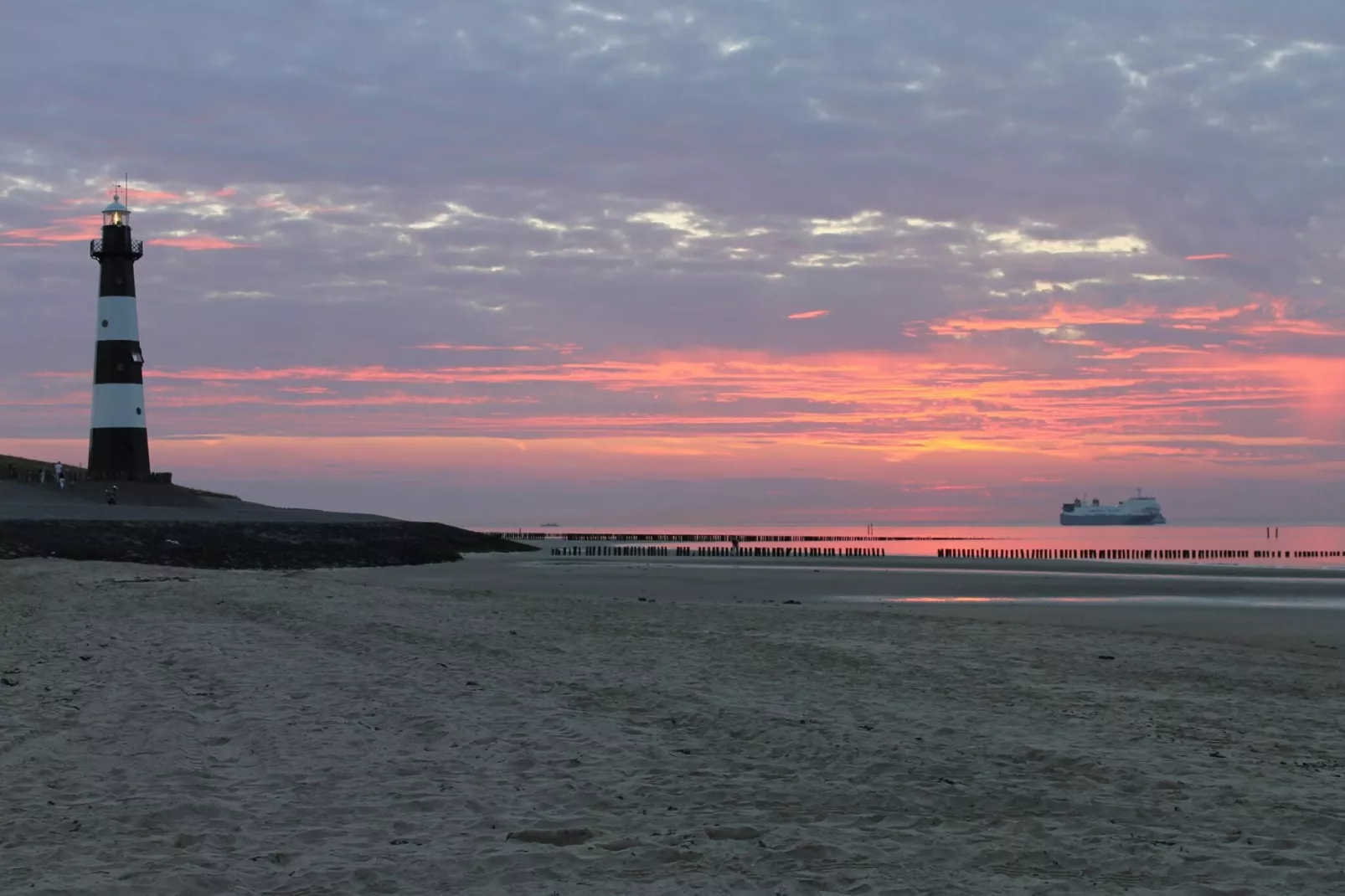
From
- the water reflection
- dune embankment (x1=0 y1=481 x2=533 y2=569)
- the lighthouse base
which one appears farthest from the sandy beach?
the lighthouse base

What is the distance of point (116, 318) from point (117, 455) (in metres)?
6.87

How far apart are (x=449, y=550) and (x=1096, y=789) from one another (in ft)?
162

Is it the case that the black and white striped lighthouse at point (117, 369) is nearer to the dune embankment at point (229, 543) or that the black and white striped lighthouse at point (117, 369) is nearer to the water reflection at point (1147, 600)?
the dune embankment at point (229, 543)

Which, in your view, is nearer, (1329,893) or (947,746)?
(1329,893)

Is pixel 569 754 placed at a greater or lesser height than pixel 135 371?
lesser

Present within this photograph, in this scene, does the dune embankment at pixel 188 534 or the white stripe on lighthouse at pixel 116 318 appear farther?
the white stripe on lighthouse at pixel 116 318

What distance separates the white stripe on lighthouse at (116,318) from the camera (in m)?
57.3

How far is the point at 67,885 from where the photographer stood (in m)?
6.46

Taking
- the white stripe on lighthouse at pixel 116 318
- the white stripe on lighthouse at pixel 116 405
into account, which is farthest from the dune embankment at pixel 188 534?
the white stripe on lighthouse at pixel 116 318

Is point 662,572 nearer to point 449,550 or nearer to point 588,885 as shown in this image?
point 449,550

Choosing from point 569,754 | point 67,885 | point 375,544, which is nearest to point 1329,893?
point 569,754

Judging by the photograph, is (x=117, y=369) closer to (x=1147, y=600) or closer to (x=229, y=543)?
(x=229, y=543)

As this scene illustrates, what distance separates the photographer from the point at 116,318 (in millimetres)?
57375

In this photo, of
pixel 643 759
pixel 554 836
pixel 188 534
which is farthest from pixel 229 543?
pixel 554 836
